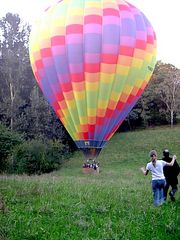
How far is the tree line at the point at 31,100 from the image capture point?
4131 centimetres

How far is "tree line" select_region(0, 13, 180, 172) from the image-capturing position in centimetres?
4131

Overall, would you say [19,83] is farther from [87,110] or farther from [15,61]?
[87,110]

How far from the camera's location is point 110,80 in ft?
66.5

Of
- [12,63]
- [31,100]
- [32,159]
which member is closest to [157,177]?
[32,159]

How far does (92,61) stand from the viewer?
66.1 feet

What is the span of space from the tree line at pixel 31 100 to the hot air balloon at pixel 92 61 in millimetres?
13320

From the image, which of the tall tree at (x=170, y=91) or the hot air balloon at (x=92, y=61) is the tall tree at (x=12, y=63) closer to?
the tall tree at (x=170, y=91)

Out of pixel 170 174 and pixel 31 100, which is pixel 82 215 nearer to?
pixel 170 174

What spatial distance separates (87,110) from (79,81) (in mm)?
1409

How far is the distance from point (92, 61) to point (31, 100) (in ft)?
77.4

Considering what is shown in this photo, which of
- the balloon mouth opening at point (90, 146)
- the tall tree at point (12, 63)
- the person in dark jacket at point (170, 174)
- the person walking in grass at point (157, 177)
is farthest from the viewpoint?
the tall tree at point (12, 63)

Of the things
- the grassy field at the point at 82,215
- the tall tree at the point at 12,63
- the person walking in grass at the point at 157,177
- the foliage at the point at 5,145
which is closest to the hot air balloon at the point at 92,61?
the grassy field at the point at 82,215

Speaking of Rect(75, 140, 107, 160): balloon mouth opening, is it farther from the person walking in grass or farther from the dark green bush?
the dark green bush

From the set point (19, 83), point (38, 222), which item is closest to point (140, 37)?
point (38, 222)
